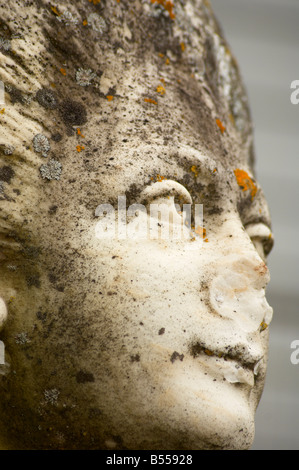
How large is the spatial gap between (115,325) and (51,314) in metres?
0.12

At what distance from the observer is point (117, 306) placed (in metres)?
0.95

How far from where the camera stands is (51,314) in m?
0.97

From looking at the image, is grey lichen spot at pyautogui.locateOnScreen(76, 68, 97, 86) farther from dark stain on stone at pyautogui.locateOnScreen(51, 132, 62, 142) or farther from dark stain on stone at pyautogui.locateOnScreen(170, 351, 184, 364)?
dark stain on stone at pyautogui.locateOnScreen(170, 351, 184, 364)

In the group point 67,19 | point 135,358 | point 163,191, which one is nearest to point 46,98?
point 67,19

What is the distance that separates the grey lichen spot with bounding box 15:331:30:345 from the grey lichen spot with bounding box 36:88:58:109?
0.43m

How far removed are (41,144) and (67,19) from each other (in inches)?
10.3

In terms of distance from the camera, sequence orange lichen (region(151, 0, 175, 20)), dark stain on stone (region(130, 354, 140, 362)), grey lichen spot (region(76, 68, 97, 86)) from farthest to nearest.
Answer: orange lichen (region(151, 0, 175, 20)), grey lichen spot (region(76, 68, 97, 86)), dark stain on stone (region(130, 354, 140, 362))

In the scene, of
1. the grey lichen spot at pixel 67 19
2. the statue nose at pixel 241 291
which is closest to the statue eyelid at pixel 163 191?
the statue nose at pixel 241 291

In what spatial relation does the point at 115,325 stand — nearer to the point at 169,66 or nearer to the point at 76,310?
the point at 76,310

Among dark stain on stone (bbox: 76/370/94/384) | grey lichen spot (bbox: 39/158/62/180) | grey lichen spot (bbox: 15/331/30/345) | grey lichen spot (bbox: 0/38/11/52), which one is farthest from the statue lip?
grey lichen spot (bbox: 0/38/11/52)

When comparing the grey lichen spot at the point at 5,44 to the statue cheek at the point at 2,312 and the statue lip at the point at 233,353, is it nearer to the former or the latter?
the statue cheek at the point at 2,312

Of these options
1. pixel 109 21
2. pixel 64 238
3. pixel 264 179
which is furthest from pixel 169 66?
pixel 264 179

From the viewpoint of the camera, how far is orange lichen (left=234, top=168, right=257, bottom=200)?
119cm

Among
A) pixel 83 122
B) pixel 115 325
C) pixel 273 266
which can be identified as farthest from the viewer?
pixel 273 266
